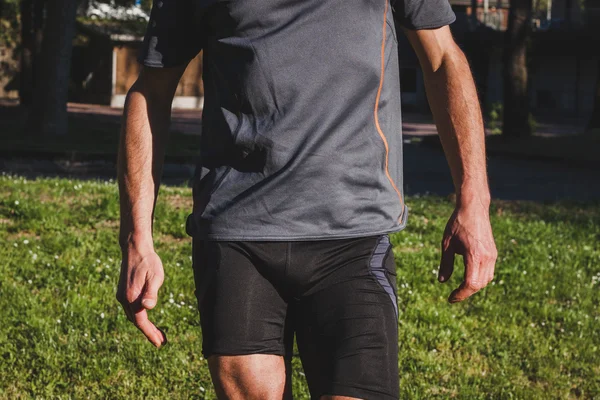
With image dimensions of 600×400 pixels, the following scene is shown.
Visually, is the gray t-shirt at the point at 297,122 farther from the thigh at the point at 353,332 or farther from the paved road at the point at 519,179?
the paved road at the point at 519,179

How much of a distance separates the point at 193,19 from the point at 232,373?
0.93 meters

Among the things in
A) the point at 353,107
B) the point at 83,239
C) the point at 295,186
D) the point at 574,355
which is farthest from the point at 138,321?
the point at 83,239

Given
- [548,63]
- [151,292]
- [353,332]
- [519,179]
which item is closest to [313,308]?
[353,332]

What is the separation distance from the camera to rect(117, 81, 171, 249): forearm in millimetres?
2721

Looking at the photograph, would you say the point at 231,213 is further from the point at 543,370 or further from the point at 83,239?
the point at 83,239

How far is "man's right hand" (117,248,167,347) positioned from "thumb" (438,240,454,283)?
76 cm

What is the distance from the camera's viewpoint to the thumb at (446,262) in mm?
2758

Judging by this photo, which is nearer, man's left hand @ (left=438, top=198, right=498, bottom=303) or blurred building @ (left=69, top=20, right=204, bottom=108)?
man's left hand @ (left=438, top=198, right=498, bottom=303)

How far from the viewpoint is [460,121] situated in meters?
2.80

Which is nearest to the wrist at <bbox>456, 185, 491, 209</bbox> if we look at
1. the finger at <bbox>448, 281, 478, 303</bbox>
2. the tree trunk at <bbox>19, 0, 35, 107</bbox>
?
the finger at <bbox>448, 281, 478, 303</bbox>

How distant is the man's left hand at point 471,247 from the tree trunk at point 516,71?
21538 mm

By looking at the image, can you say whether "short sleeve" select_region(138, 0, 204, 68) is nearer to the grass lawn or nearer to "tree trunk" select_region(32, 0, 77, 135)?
the grass lawn

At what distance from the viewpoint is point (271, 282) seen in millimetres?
2594

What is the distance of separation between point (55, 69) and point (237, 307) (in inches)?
736
